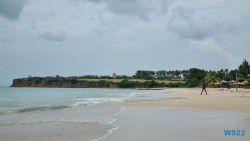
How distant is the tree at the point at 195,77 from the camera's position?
116812 mm

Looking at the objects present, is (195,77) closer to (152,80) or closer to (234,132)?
(152,80)

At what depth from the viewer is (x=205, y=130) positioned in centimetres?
1048

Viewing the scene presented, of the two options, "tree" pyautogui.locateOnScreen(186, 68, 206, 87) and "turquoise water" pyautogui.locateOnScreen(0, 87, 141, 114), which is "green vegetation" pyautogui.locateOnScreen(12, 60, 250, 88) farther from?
"turquoise water" pyautogui.locateOnScreen(0, 87, 141, 114)

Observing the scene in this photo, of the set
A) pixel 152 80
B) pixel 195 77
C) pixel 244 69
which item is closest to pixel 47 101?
pixel 244 69

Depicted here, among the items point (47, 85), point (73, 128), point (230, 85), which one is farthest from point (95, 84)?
point (73, 128)

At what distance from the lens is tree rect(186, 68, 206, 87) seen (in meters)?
117

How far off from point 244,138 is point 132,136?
10.5ft

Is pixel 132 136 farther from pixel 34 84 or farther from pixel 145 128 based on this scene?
pixel 34 84

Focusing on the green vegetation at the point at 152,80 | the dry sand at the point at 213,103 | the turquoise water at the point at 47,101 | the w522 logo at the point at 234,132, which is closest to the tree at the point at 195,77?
the green vegetation at the point at 152,80

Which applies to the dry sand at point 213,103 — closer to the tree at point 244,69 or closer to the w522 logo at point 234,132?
the w522 logo at point 234,132

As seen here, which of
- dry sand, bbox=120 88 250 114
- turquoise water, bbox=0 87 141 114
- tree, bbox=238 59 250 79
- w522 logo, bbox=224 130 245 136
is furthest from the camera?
tree, bbox=238 59 250 79

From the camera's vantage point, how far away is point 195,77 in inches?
4916

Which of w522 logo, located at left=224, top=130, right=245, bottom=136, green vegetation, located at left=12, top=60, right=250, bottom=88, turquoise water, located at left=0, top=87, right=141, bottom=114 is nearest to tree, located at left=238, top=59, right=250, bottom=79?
green vegetation, located at left=12, top=60, right=250, bottom=88

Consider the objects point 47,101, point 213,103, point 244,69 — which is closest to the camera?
point 213,103
